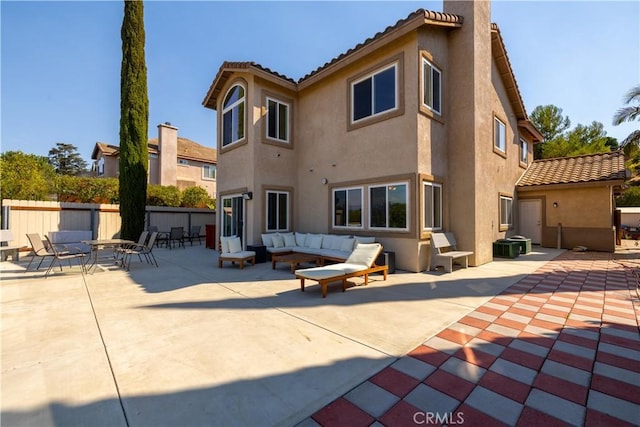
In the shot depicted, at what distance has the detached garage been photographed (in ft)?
43.5

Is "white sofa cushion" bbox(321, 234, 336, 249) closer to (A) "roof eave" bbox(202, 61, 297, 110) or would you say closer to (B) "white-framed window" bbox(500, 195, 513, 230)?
(A) "roof eave" bbox(202, 61, 297, 110)

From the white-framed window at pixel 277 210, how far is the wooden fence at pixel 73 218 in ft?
30.2

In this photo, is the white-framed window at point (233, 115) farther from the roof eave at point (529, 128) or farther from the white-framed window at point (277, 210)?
the roof eave at point (529, 128)

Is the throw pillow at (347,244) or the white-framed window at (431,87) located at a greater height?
the white-framed window at (431,87)

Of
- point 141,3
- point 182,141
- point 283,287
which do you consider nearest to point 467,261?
point 283,287

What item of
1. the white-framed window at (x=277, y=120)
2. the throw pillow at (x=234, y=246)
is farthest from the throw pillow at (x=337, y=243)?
the white-framed window at (x=277, y=120)

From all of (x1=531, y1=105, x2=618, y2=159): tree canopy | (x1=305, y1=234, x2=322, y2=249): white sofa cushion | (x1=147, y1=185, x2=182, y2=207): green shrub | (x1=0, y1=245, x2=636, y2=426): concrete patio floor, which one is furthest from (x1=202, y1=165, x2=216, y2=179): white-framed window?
(x1=531, y1=105, x2=618, y2=159): tree canopy

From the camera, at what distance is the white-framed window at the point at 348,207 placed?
1056 centimetres

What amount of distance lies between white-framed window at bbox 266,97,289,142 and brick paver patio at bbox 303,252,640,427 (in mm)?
10192

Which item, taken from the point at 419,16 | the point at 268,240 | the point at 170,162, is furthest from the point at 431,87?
the point at 170,162

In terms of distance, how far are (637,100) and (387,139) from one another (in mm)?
12835

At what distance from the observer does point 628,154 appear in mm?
13422

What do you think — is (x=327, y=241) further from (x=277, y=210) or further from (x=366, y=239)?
(x=277, y=210)

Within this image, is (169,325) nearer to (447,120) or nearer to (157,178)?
(447,120)
